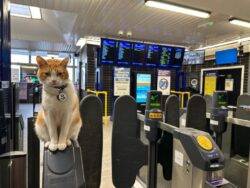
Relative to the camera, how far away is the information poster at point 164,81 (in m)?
8.00

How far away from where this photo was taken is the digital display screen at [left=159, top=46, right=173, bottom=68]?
7624mm

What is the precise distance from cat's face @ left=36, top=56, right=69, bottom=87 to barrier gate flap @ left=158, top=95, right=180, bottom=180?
1237mm

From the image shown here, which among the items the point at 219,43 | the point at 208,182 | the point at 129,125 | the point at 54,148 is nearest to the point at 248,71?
the point at 219,43

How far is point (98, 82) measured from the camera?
7898 millimetres

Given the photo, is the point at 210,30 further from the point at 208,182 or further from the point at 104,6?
the point at 208,182

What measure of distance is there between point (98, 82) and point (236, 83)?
4550 millimetres

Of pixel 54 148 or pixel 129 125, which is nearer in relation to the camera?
pixel 54 148

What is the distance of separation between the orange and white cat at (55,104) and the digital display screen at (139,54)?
5851 millimetres

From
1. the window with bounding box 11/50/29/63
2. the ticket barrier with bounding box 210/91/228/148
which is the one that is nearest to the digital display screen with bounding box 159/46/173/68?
the ticket barrier with bounding box 210/91/228/148

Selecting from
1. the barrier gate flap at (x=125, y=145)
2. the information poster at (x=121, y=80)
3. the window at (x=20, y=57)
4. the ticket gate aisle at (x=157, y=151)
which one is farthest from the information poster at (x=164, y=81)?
the window at (x=20, y=57)

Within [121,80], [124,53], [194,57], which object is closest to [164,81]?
[121,80]

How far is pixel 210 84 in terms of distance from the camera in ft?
26.9

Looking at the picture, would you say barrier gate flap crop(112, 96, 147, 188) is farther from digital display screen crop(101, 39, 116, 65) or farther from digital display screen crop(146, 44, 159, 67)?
digital display screen crop(146, 44, 159, 67)

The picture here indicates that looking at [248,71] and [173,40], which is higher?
[173,40]
